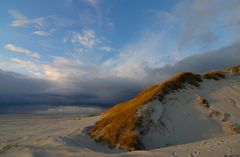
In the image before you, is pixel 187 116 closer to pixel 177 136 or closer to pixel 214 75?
pixel 177 136

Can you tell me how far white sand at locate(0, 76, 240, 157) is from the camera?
1498cm

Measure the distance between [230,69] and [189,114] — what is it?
14.3m

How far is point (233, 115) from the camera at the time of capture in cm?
2391

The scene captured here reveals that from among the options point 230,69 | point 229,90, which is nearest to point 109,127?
point 229,90

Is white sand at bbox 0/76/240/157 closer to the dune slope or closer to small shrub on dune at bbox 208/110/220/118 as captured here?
the dune slope

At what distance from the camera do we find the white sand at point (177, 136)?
15.0m

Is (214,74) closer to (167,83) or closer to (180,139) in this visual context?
(167,83)

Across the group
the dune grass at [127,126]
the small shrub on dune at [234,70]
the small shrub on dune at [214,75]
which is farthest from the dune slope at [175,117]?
the small shrub on dune at [234,70]

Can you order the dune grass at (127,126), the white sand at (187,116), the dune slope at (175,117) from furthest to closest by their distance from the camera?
the white sand at (187,116) → the dune slope at (175,117) → the dune grass at (127,126)

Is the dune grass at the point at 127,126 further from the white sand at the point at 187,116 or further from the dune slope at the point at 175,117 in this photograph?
the white sand at the point at 187,116

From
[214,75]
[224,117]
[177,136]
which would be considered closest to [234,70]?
[214,75]

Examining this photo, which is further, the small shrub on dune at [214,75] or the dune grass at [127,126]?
the small shrub on dune at [214,75]

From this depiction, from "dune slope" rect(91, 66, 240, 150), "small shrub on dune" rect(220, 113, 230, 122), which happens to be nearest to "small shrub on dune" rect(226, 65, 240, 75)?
"dune slope" rect(91, 66, 240, 150)

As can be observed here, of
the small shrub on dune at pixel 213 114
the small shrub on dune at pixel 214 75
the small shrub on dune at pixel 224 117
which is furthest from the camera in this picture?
the small shrub on dune at pixel 214 75
